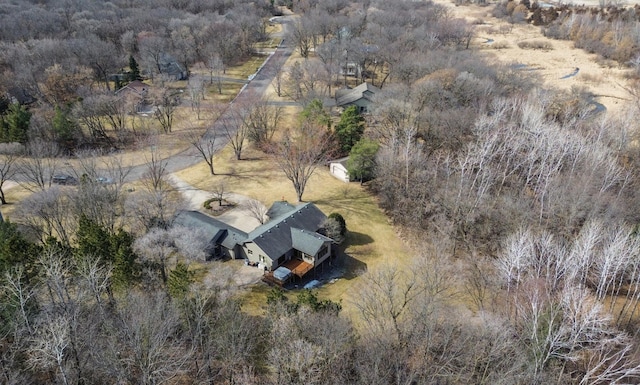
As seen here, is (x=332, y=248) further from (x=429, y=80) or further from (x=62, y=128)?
(x=62, y=128)

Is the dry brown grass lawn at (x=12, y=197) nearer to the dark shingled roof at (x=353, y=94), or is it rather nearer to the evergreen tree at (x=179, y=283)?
the evergreen tree at (x=179, y=283)

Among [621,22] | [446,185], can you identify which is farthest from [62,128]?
[621,22]

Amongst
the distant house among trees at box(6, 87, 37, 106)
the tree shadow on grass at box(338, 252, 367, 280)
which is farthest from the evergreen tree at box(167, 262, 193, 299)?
the distant house among trees at box(6, 87, 37, 106)

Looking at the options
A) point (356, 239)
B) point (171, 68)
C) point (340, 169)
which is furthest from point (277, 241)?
point (171, 68)

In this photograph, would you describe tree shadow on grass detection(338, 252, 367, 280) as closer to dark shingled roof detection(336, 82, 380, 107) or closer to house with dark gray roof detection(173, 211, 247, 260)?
house with dark gray roof detection(173, 211, 247, 260)

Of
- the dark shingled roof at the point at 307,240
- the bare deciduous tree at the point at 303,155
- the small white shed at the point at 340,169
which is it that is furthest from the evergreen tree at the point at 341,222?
the small white shed at the point at 340,169

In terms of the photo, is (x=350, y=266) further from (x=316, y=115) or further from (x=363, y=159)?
(x=316, y=115)

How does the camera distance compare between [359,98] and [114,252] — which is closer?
[114,252]
